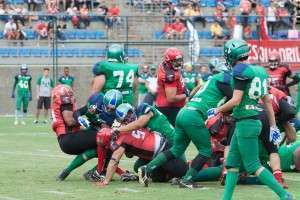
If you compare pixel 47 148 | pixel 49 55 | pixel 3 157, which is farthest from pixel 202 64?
pixel 3 157

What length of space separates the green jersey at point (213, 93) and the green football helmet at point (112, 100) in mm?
858

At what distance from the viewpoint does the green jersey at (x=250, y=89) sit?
352 inches

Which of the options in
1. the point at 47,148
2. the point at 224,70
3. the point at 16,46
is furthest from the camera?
the point at 16,46

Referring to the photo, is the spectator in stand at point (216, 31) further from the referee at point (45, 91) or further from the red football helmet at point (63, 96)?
the red football helmet at point (63, 96)

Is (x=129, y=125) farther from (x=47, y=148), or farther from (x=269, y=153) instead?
(x=47, y=148)

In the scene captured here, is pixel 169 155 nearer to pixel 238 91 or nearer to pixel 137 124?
pixel 137 124

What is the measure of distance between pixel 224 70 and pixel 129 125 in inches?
49.1

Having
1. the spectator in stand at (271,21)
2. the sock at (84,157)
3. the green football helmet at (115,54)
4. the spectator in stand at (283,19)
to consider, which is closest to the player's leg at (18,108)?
the spectator in stand at (271,21)

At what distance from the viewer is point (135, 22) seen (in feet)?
102

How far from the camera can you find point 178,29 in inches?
1215

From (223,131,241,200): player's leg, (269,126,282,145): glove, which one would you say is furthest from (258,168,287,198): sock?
(269,126,282,145): glove

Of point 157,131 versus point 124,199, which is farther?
point 157,131

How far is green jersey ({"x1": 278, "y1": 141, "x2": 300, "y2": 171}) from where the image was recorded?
479 inches

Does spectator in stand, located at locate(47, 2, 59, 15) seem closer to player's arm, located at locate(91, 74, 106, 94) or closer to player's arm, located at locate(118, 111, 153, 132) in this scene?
player's arm, located at locate(91, 74, 106, 94)
